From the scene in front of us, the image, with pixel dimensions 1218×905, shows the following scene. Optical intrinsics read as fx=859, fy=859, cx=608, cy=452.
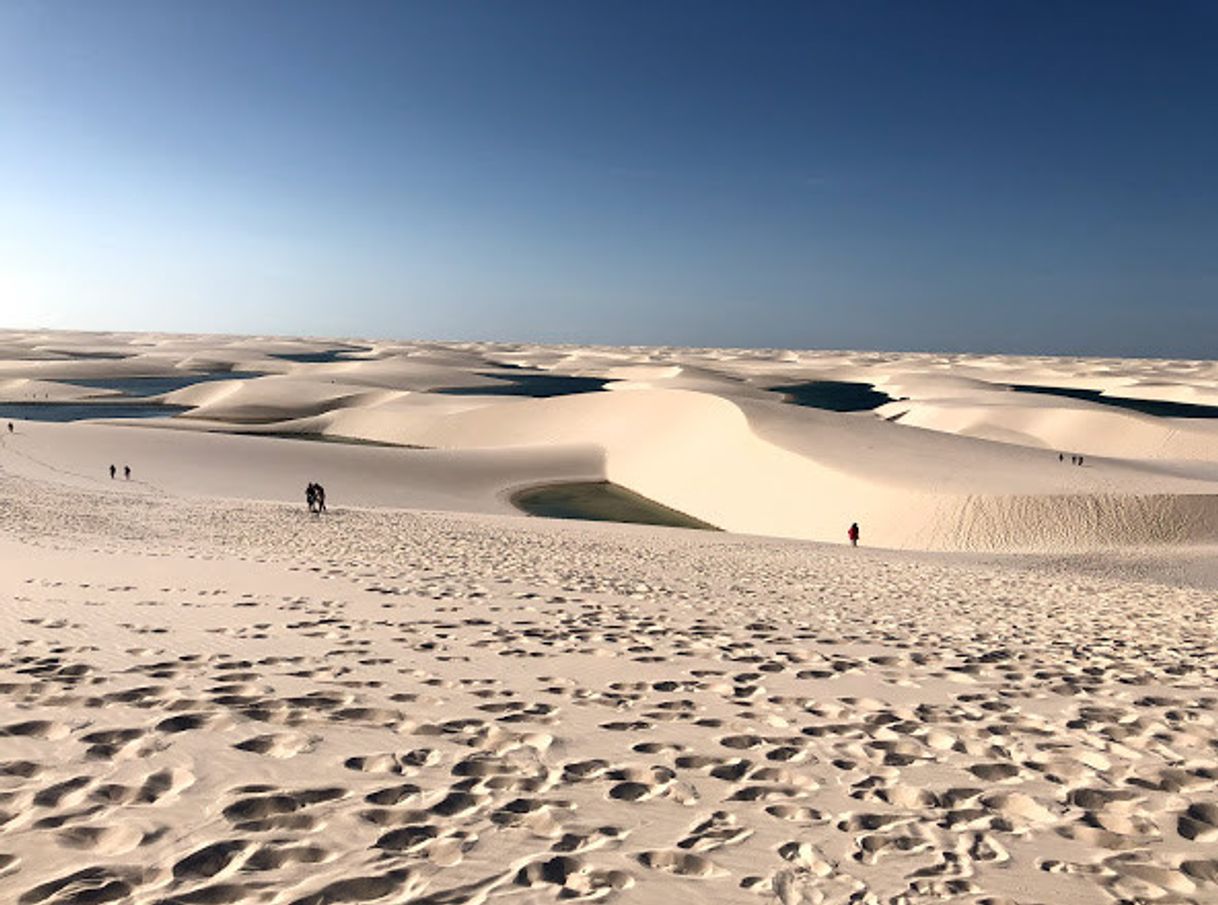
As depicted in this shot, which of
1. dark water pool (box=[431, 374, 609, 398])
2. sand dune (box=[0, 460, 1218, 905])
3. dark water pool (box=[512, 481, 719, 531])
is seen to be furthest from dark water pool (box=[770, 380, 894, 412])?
sand dune (box=[0, 460, 1218, 905])

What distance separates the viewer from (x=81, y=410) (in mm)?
67938

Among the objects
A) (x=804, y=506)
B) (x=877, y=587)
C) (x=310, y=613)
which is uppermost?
(x=310, y=613)

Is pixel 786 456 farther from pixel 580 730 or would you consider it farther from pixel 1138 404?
pixel 1138 404

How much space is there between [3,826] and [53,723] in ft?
4.54

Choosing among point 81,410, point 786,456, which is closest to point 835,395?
point 786,456

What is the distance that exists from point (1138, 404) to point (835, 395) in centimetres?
3131

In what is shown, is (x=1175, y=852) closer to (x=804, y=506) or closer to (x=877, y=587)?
(x=877, y=587)

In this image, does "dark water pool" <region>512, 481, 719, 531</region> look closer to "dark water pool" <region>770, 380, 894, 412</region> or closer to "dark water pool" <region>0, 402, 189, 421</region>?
"dark water pool" <region>770, 380, 894, 412</region>

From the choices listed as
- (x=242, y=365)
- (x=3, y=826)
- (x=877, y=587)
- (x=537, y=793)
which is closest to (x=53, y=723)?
(x=3, y=826)

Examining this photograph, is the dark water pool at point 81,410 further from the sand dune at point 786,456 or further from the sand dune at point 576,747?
the sand dune at point 576,747

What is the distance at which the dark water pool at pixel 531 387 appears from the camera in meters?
92.6

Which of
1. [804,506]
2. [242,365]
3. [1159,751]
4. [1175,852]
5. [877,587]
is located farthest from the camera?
[242,365]

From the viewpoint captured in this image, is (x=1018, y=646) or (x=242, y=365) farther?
(x=242, y=365)

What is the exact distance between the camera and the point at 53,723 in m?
5.05
